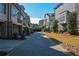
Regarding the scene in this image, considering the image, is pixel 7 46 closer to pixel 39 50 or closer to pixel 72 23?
pixel 39 50

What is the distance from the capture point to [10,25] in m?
23.9

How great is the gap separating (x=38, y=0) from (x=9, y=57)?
2.92 meters

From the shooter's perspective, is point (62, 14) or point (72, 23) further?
point (62, 14)

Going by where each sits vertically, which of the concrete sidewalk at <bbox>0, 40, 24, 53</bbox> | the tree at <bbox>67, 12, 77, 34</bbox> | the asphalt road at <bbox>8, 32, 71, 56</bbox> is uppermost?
the tree at <bbox>67, 12, 77, 34</bbox>

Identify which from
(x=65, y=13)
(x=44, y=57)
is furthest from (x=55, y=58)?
(x=65, y=13)

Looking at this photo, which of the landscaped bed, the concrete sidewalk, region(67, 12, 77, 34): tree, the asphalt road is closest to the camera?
the asphalt road

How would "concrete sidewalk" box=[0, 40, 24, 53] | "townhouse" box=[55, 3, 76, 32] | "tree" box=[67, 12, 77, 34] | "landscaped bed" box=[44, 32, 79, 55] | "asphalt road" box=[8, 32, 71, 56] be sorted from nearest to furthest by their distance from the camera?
"asphalt road" box=[8, 32, 71, 56]
"landscaped bed" box=[44, 32, 79, 55]
"concrete sidewalk" box=[0, 40, 24, 53]
"tree" box=[67, 12, 77, 34]
"townhouse" box=[55, 3, 76, 32]

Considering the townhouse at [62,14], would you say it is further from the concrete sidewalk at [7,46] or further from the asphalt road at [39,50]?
the asphalt road at [39,50]

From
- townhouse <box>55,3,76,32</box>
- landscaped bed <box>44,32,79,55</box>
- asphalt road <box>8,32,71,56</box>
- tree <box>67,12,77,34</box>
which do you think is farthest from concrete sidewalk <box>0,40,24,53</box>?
townhouse <box>55,3,76,32</box>

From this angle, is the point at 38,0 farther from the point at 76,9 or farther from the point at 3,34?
the point at 76,9

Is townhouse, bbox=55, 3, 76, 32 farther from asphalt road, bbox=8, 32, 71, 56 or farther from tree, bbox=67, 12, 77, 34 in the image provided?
asphalt road, bbox=8, 32, 71, 56

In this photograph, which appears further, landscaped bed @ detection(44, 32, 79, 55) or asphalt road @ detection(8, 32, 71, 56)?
landscaped bed @ detection(44, 32, 79, 55)

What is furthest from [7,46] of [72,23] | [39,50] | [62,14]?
[62,14]

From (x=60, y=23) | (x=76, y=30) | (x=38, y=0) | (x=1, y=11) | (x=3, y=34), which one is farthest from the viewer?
(x=60, y=23)
